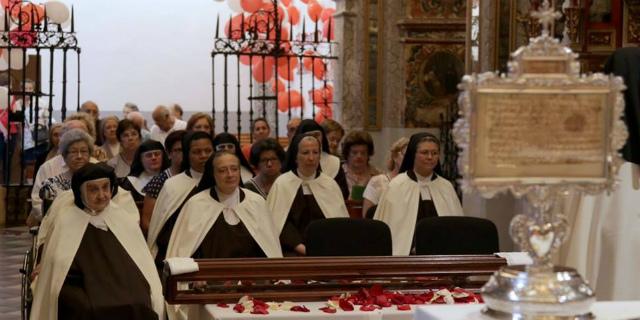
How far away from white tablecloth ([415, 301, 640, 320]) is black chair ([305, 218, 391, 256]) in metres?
3.78

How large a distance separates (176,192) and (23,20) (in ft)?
29.1

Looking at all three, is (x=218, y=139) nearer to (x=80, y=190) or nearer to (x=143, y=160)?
(x=143, y=160)

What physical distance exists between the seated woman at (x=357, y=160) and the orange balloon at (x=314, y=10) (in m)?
8.16

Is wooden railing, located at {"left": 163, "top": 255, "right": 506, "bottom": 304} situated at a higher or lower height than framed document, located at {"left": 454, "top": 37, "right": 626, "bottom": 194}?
lower

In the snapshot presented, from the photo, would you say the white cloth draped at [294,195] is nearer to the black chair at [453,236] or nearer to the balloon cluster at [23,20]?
the black chair at [453,236]

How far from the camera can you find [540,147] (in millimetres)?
3389

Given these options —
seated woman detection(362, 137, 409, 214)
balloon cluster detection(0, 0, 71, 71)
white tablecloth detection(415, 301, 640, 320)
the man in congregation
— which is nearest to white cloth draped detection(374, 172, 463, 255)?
seated woman detection(362, 137, 409, 214)

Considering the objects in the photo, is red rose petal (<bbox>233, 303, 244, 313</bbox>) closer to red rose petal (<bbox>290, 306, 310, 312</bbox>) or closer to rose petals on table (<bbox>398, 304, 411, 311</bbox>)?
red rose petal (<bbox>290, 306, 310, 312</bbox>)

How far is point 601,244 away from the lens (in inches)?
198

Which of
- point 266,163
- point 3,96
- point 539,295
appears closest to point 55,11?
point 3,96

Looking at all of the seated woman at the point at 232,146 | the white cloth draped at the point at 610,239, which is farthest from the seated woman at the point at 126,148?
the white cloth draped at the point at 610,239

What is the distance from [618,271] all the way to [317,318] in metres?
1.53

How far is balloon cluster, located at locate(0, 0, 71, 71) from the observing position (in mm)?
16031

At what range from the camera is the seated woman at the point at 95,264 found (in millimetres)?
7430
